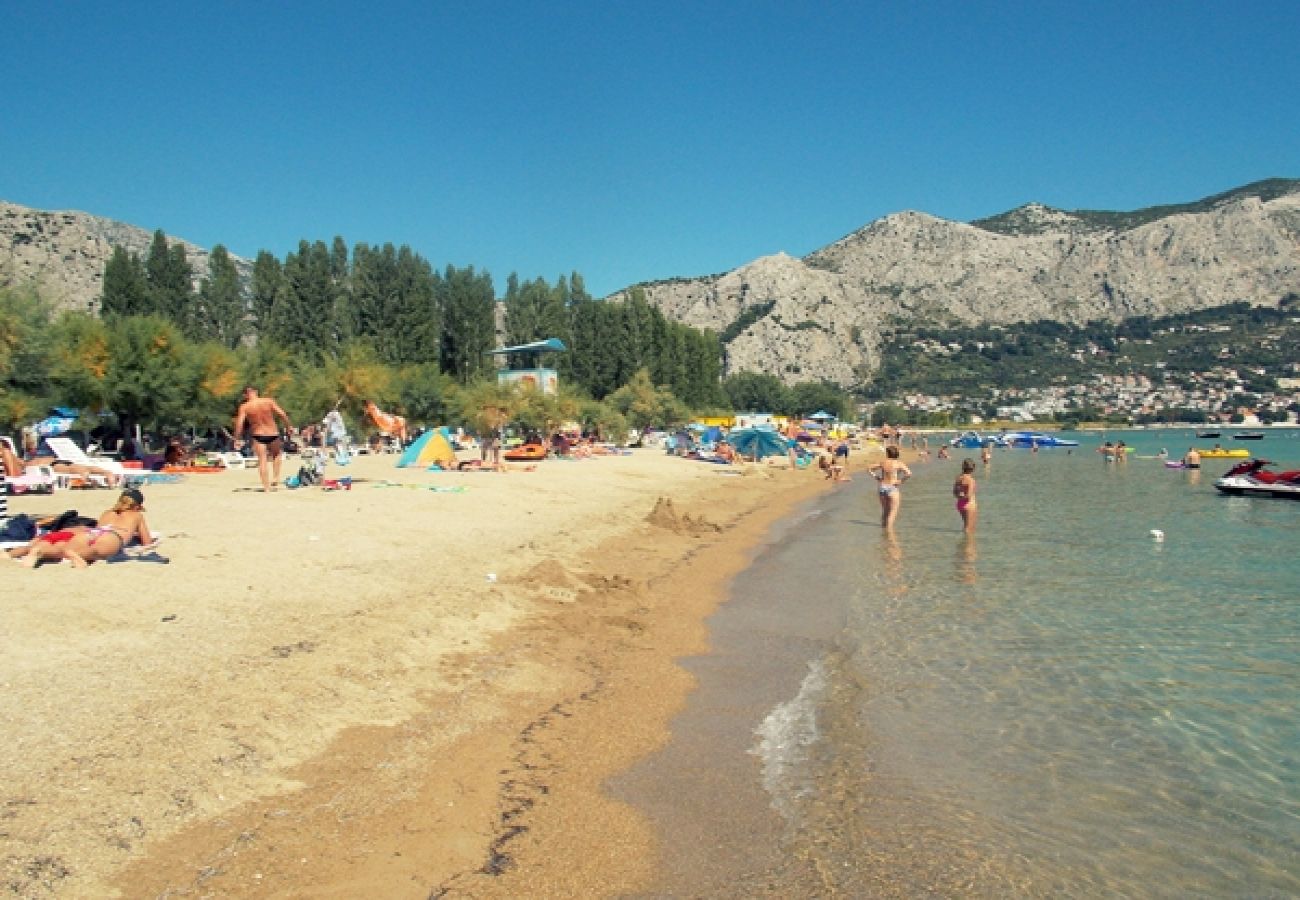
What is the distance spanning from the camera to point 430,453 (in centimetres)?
2961

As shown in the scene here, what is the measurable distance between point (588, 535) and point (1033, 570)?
758 cm

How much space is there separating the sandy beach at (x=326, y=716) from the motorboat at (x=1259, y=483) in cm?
2651

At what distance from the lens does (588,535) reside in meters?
16.1

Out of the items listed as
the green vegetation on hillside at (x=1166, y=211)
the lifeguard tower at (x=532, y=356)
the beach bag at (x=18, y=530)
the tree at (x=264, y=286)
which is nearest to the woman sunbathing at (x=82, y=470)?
the beach bag at (x=18, y=530)

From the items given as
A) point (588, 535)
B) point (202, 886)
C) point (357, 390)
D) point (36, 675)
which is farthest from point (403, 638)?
point (357, 390)

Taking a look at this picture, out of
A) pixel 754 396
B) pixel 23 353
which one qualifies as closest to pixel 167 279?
pixel 23 353

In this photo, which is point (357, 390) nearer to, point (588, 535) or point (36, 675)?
point (588, 535)

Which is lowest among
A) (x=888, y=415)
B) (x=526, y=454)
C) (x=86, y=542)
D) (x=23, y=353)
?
(x=888, y=415)

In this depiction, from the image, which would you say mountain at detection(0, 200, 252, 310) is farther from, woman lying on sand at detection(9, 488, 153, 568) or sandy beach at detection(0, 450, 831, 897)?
sandy beach at detection(0, 450, 831, 897)

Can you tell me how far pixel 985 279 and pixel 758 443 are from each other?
148 metres

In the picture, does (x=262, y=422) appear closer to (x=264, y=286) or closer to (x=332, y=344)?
(x=332, y=344)

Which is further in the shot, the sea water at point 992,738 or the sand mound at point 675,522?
the sand mound at point 675,522

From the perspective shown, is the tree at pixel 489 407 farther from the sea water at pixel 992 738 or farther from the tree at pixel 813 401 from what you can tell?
the tree at pixel 813 401

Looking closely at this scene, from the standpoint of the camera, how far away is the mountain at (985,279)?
164625 mm
